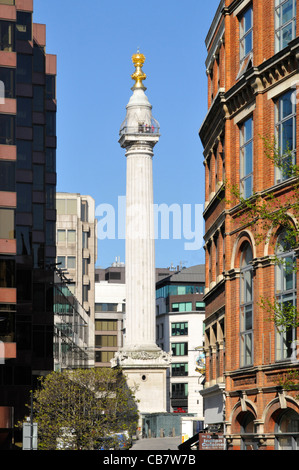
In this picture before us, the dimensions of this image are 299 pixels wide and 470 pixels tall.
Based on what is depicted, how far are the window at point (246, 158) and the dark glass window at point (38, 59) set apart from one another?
200 feet

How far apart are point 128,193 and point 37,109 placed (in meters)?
43.1

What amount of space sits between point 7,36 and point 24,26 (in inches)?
530

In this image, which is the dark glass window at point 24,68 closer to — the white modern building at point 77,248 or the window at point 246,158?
the window at point 246,158

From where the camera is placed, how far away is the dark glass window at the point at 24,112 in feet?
309

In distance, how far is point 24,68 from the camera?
94.4m

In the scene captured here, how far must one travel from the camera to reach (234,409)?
1692 inches

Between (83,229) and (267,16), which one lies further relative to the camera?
(83,229)

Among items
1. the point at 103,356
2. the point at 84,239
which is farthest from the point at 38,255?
the point at 103,356

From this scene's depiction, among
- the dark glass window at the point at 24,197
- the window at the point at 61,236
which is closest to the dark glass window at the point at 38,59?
the dark glass window at the point at 24,197

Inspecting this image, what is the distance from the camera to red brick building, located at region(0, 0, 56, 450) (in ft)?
255

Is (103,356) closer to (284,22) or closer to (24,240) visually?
(24,240)
